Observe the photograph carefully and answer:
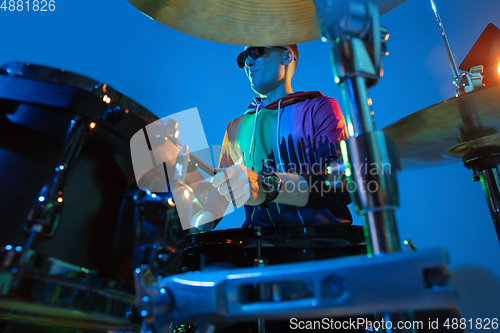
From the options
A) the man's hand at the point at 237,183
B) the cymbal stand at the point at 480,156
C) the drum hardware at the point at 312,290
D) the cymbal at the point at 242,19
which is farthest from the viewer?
the cymbal stand at the point at 480,156

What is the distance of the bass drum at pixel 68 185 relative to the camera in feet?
1.30

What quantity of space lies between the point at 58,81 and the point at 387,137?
409 mm

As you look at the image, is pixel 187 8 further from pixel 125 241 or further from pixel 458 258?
pixel 458 258

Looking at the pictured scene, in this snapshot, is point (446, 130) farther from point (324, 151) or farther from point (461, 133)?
point (324, 151)

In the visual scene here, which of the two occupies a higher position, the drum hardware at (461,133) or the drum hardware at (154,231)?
the drum hardware at (461,133)

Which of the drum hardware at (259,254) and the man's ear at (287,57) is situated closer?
the drum hardware at (259,254)

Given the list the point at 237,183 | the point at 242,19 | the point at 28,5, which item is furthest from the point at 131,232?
the point at 28,5

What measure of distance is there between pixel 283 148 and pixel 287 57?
414 mm

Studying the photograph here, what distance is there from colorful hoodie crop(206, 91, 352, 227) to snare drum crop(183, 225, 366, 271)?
6.9 inches

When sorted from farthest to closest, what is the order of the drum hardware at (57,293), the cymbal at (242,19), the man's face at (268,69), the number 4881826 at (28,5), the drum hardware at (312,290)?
the number 4881826 at (28,5)
the man's face at (268,69)
the cymbal at (242,19)
the drum hardware at (57,293)
the drum hardware at (312,290)

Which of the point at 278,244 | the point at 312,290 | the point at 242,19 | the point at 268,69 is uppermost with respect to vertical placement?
the point at 268,69

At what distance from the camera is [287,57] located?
4.11 feet

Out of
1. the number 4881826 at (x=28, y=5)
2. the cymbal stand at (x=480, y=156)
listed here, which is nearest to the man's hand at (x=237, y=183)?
the cymbal stand at (x=480, y=156)

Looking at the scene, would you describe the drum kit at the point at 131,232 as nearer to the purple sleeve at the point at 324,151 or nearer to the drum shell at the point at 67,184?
the drum shell at the point at 67,184
